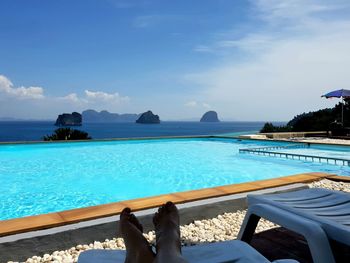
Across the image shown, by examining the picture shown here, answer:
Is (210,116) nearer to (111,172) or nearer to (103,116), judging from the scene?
(103,116)

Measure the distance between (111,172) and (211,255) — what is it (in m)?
6.39

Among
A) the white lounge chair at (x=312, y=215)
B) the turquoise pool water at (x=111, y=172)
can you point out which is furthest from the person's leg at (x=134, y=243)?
the turquoise pool water at (x=111, y=172)

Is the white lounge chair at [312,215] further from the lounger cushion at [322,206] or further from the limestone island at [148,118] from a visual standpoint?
the limestone island at [148,118]

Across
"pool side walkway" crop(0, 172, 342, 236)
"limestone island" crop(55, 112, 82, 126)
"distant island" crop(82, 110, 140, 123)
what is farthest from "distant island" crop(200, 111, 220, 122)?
"pool side walkway" crop(0, 172, 342, 236)

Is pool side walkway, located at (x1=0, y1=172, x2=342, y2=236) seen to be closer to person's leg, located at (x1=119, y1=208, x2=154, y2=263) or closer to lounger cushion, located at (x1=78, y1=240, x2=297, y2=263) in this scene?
lounger cushion, located at (x1=78, y1=240, x2=297, y2=263)

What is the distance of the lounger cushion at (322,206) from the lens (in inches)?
→ 70.3

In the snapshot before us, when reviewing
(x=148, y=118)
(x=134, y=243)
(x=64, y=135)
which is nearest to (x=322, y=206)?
(x=134, y=243)

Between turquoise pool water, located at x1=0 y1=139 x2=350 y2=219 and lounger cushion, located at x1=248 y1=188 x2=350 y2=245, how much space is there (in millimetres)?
3826

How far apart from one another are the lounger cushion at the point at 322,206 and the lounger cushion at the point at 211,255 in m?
0.41

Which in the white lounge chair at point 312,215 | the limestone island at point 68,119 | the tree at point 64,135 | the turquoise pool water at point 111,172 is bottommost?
the turquoise pool water at point 111,172

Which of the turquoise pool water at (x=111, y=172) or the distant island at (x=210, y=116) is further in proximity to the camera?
the distant island at (x=210, y=116)

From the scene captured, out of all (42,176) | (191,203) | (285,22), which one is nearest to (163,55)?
(285,22)

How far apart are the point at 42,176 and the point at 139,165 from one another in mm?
2710

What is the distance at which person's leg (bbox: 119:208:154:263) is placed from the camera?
133 centimetres
